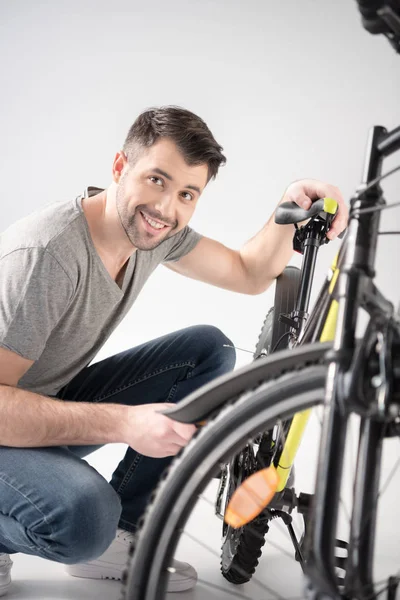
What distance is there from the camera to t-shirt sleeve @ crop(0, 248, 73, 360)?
58.0 inches

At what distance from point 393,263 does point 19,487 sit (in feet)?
6.48

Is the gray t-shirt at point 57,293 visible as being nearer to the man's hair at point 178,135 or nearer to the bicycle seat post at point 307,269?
the man's hair at point 178,135

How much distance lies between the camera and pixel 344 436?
854 mm

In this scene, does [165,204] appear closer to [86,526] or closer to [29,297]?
[29,297]

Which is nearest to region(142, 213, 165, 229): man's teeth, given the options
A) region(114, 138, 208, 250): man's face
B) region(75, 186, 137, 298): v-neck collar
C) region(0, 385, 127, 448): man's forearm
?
region(114, 138, 208, 250): man's face

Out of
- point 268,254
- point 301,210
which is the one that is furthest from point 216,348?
point 301,210

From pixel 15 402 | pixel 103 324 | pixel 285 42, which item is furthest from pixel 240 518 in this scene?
pixel 285 42

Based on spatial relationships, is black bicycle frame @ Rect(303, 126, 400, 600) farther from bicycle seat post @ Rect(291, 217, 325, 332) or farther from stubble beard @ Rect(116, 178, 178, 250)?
stubble beard @ Rect(116, 178, 178, 250)

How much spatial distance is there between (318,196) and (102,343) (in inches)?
26.3

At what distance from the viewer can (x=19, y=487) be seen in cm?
144

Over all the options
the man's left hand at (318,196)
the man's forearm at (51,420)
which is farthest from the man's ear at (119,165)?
the man's forearm at (51,420)

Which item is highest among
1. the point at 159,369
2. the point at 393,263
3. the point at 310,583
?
the point at 393,263

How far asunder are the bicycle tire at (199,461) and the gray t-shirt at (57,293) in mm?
641

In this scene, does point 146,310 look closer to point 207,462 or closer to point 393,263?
point 393,263
